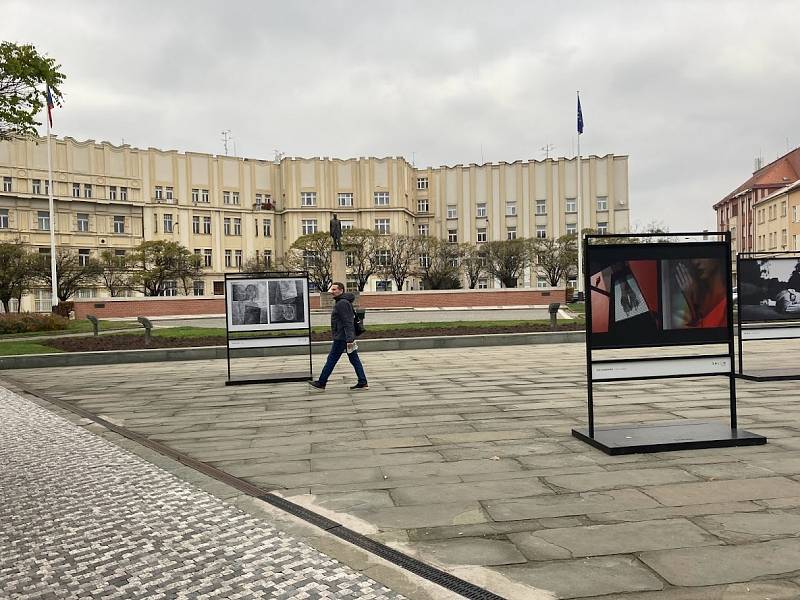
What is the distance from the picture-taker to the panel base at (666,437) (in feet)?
20.9

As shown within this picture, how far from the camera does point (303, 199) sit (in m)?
79.2

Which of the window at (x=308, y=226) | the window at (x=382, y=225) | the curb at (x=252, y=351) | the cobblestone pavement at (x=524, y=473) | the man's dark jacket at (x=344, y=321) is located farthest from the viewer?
the window at (x=382, y=225)

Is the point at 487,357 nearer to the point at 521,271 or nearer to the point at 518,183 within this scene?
the point at 521,271

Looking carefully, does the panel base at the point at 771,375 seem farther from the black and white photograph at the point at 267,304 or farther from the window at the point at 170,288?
the window at the point at 170,288

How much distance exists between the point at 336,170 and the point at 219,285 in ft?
62.6

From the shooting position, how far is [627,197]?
255 ft

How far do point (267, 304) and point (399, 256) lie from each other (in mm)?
51036

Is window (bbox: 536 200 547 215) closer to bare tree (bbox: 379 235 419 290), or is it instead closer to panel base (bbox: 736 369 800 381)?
bare tree (bbox: 379 235 419 290)

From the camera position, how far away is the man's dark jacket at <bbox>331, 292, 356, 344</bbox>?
11086 millimetres

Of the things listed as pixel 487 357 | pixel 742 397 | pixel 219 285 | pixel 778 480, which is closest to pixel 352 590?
pixel 778 480

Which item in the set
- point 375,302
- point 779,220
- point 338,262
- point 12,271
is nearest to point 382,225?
point 375,302

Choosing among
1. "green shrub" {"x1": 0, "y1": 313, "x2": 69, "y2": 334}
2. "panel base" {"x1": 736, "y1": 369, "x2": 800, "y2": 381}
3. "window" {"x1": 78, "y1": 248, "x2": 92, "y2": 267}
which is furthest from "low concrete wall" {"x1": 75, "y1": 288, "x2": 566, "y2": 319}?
"panel base" {"x1": 736, "y1": 369, "x2": 800, "y2": 381}

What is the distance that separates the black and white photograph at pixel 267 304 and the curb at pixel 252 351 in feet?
15.8

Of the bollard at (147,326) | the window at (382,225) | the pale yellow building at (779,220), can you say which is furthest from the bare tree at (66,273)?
the pale yellow building at (779,220)
